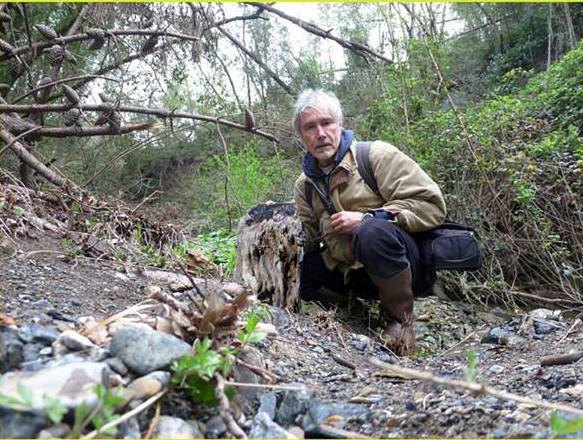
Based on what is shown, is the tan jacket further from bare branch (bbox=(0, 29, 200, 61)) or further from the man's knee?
bare branch (bbox=(0, 29, 200, 61))

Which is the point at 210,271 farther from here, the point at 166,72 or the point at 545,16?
the point at 545,16

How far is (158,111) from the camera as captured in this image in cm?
457

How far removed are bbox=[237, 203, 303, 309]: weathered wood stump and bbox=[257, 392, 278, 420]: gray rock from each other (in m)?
1.76

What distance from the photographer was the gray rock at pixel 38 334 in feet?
5.42

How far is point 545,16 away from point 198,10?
7791mm

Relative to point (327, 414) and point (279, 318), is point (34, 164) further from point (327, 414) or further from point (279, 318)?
point (327, 414)

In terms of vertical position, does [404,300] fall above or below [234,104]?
below

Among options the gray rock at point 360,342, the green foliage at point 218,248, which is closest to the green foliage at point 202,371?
the gray rock at point 360,342

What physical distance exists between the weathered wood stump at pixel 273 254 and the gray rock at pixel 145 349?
1.94 metres

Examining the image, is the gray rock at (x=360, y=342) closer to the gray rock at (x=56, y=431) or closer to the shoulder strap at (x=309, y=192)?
the shoulder strap at (x=309, y=192)

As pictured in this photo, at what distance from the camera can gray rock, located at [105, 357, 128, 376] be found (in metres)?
1.50

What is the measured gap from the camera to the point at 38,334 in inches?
66.6

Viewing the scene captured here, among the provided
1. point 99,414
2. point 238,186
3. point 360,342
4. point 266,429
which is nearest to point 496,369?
point 360,342

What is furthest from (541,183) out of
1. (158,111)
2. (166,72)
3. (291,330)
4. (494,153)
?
(166,72)
